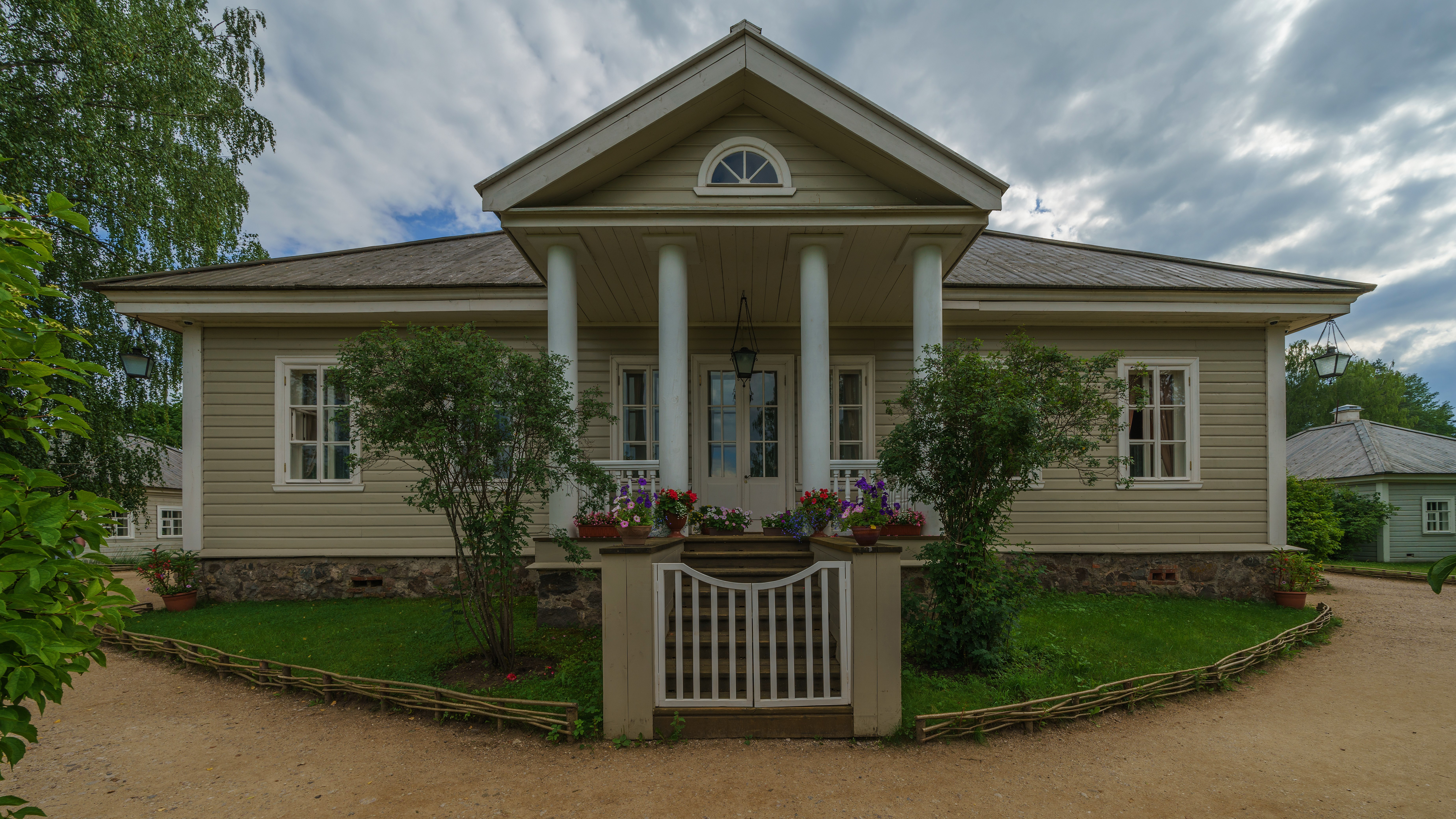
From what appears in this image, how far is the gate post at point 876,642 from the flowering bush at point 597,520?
7.57 feet

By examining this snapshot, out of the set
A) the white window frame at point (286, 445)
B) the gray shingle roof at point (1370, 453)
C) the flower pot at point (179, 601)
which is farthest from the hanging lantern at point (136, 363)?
the gray shingle roof at point (1370, 453)

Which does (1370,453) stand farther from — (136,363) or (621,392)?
(136,363)

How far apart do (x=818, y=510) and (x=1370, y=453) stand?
1805 cm

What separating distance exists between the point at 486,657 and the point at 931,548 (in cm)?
344

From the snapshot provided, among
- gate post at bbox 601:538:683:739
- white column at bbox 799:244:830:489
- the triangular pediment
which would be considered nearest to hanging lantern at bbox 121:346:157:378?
the triangular pediment

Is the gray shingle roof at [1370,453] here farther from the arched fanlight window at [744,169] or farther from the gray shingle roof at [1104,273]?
the arched fanlight window at [744,169]

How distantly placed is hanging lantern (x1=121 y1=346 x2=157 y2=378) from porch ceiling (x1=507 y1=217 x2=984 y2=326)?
5.08 m

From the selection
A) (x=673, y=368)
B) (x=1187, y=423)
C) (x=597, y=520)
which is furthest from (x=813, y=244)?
(x=1187, y=423)

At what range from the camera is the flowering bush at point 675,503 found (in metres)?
5.31

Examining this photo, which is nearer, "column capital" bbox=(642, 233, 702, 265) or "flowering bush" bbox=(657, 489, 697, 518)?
"flowering bush" bbox=(657, 489, 697, 518)

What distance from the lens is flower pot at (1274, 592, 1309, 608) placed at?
7.00m

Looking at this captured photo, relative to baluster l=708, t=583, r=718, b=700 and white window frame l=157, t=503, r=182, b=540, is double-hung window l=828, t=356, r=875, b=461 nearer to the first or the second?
baluster l=708, t=583, r=718, b=700

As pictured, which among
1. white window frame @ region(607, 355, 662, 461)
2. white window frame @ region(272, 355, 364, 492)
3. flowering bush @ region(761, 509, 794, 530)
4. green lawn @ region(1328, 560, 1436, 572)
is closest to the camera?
flowering bush @ region(761, 509, 794, 530)

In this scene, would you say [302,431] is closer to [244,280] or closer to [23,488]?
[244,280]
